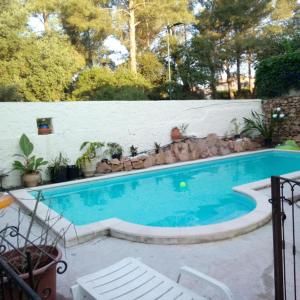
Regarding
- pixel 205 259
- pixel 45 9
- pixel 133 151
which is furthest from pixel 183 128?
pixel 45 9

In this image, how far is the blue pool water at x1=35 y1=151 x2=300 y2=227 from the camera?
611 centimetres

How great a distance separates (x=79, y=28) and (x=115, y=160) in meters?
11.3

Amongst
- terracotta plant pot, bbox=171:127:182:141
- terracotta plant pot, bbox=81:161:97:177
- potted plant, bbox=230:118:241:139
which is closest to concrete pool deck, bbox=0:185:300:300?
terracotta plant pot, bbox=81:161:97:177

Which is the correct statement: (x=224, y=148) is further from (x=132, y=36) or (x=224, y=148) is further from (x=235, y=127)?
(x=132, y=36)

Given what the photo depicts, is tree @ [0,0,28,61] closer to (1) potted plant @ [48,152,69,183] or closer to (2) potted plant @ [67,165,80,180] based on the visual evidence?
(1) potted plant @ [48,152,69,183]

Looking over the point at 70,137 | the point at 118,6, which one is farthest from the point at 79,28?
the point at 70,137

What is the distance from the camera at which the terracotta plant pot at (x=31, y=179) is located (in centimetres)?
806

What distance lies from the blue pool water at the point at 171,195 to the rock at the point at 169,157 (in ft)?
1.64

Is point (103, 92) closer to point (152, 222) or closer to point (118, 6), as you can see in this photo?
point (118, 6)

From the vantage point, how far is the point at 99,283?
2.49m

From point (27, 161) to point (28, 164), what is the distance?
4.1 inches

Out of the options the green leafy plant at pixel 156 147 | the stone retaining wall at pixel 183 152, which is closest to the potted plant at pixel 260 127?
the stone retaining wall at pixel 183 152

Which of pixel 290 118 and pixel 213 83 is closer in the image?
pixel 290 118

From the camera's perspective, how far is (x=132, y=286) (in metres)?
2.44
